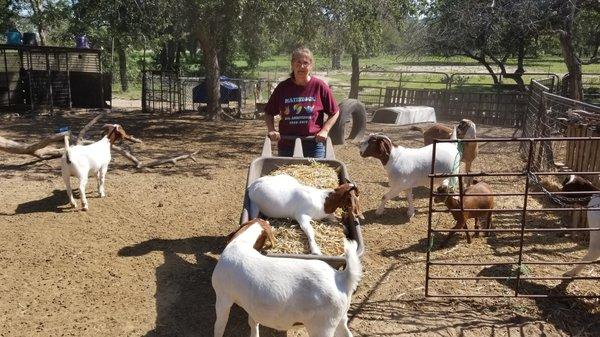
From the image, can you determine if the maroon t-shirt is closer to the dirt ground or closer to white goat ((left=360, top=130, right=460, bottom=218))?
white goat ((left=360, top=130, right=460, bottom=218))

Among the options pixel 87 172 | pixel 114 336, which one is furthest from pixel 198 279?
pixel 87 172

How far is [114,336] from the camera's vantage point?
3.90 m

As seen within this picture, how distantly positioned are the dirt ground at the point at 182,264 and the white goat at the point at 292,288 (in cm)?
87

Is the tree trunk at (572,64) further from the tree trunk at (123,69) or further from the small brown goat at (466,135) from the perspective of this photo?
the tree trunk at (123,69)

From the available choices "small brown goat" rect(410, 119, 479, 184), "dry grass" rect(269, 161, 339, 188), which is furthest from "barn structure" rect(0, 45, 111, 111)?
"dry grass" rect(269, 161, 339, 188)

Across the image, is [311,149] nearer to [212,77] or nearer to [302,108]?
[302,108]

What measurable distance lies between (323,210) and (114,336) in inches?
76.8

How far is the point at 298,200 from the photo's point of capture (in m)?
4.23

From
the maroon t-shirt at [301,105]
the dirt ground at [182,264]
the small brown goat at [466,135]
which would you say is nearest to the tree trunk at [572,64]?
the dirt ground at [182,264]

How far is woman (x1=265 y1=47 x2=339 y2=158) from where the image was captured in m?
5.40

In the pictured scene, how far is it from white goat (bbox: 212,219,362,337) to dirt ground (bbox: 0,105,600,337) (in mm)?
870

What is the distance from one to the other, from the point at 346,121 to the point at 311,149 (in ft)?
23.1

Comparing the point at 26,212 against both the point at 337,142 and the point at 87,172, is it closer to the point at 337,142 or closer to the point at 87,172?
the point at 87,172

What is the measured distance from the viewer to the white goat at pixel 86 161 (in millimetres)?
6609
